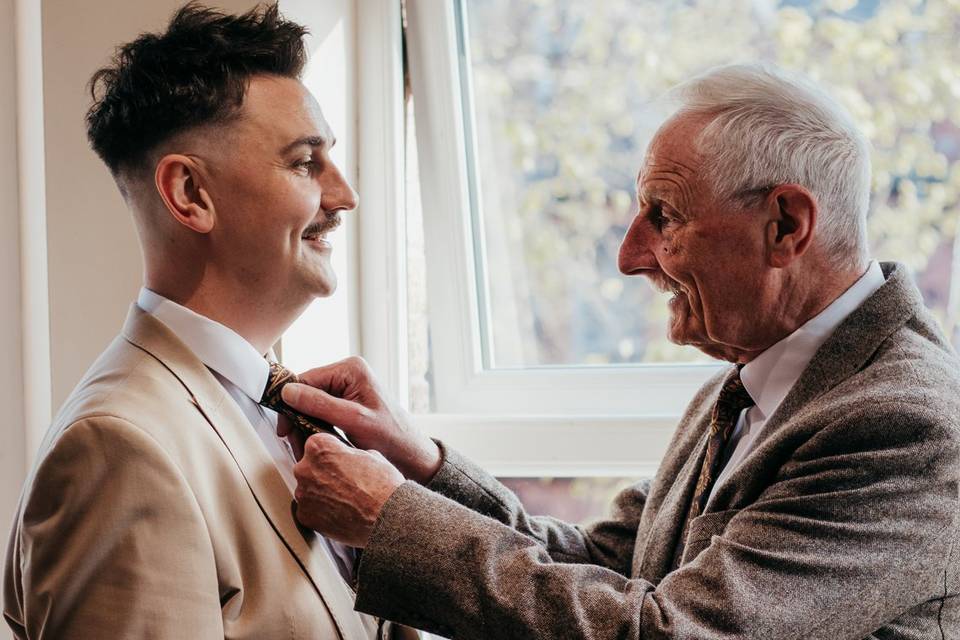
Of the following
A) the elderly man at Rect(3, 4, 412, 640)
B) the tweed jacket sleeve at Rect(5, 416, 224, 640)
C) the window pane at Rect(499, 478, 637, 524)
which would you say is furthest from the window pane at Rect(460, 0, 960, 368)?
the tweed jacket sleeve at Rect(5, 416, 224, 640)

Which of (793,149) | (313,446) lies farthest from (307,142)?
(793,149)

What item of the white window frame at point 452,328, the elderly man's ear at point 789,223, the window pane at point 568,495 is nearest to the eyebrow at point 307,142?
the elderly man's ear at point 789,223

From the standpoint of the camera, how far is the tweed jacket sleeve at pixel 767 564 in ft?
4.24

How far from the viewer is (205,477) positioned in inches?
49.9

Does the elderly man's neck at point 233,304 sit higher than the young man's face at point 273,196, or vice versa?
the young man's face at point 273,196

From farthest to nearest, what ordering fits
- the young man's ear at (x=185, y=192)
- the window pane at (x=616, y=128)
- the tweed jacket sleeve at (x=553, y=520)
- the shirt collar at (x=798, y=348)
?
the window pane at (x=616, y=128)
the tweed jacket sleeve at (x=553, y=520)
the shirt collar at (x=798, y=348)
the young man's ear at (x=185, y=192)

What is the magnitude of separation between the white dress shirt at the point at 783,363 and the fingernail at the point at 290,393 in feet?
2.08

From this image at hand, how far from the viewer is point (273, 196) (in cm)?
144

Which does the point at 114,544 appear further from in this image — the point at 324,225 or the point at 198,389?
the point at 324,225

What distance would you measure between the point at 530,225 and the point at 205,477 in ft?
4.81

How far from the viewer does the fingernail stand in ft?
4.85

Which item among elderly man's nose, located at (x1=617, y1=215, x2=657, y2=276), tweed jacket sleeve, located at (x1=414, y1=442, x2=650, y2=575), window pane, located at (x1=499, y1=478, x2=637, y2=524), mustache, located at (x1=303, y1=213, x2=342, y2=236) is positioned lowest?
window pane, located at (x1=499, y1=478, x2=637, y2=524)

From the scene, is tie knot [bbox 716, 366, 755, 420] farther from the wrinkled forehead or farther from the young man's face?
the young man's face

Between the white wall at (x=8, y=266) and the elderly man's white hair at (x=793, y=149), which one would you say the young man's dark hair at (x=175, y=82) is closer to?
the white wall at (x=8, y=266)
